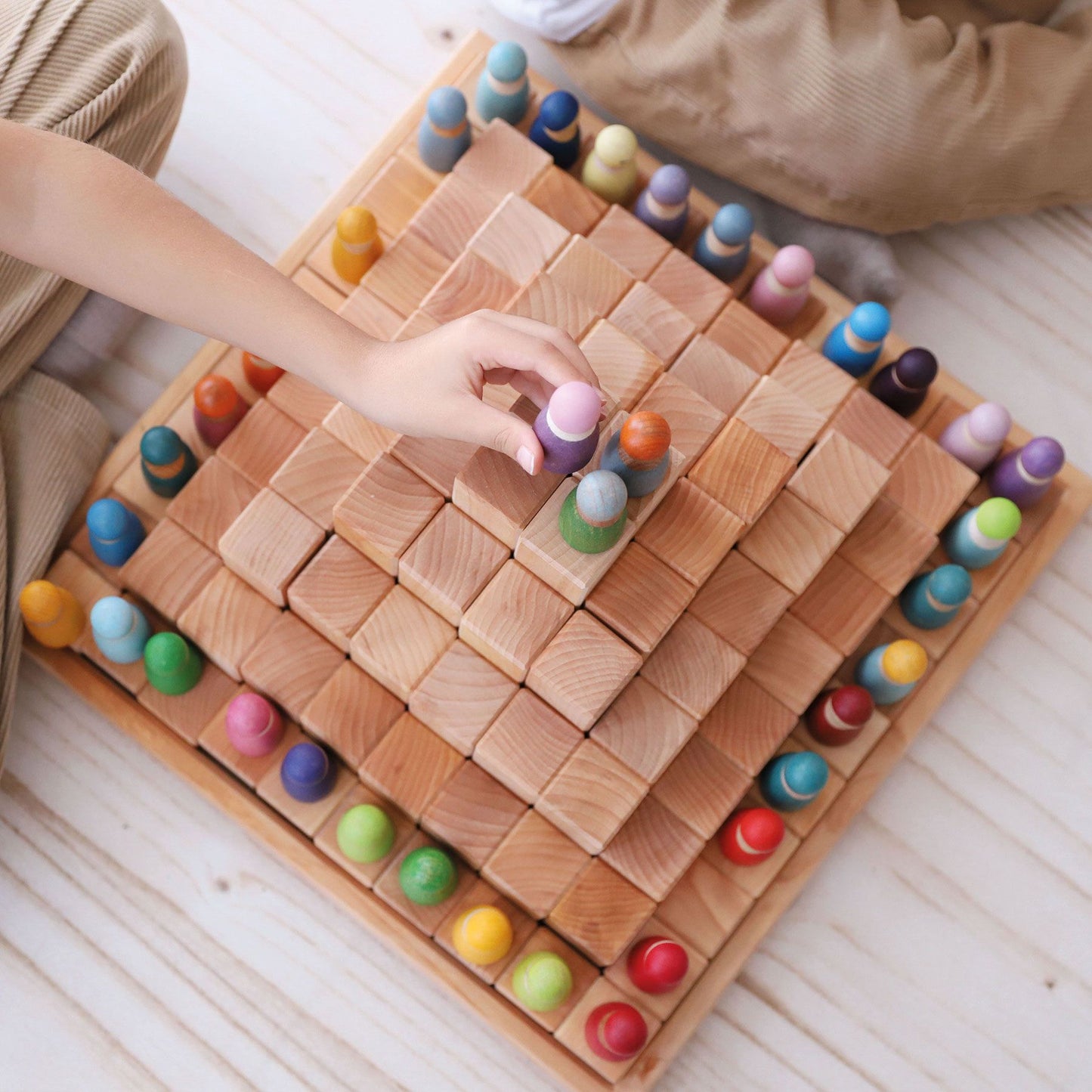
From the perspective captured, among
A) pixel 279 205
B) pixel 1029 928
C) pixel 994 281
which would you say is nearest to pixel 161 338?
pixel 279 205

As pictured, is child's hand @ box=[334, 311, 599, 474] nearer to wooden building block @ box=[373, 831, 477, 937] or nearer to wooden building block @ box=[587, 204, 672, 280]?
wooden building block @ box=[587, 204, 672, 280]

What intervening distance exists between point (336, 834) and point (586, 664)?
27 cm

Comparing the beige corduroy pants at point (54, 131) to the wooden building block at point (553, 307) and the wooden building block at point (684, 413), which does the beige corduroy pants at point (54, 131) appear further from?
the wooden building block at point (684, 413)

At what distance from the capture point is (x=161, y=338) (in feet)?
3.44

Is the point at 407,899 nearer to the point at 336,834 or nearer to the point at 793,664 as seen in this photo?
the point at 336,834

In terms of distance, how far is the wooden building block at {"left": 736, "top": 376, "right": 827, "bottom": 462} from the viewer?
0.88 metres

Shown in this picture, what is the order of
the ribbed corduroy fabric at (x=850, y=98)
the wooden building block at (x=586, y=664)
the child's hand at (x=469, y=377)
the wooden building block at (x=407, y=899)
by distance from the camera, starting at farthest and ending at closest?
the ribbed corduroy fabric at (x=850, y=98) → the wooden building block at (x=407, y=899) → the wooden building block at (x=586, y=664) → the child's hand at (x=469, y=377)

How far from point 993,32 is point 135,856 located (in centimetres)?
108

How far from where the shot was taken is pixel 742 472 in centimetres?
84

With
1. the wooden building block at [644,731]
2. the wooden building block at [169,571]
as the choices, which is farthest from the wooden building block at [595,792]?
the wooden building block at [169,571]

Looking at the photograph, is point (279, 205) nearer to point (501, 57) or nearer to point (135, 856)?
point (501, 57)

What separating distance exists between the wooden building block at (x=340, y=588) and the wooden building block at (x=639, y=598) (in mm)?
170

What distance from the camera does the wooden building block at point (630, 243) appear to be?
94 cm

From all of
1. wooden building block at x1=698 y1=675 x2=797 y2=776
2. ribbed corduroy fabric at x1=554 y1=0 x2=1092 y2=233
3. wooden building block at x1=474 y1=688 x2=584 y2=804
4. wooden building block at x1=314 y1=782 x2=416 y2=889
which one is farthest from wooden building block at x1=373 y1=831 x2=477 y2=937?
ribbed corduroy fabric at x1=554 y1=0 x2=1092 y2=233
